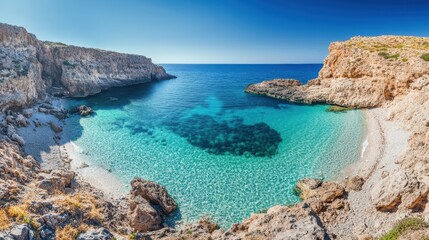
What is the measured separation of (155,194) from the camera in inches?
717

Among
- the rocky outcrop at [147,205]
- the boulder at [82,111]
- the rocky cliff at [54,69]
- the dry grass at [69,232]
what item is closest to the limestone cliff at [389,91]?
the rocky outcrop at [147,205]

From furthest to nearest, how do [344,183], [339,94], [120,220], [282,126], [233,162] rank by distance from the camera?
[339,94] < [282,126] < [233,162] < [344,183] < [120,220]

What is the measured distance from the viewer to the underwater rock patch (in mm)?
27500

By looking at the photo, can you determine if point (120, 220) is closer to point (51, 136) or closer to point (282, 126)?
point (51, 136)

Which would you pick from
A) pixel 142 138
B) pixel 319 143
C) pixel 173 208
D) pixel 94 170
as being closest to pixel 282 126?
pixel 319 143

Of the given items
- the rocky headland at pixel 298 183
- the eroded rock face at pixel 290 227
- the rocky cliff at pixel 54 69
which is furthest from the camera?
the rocky cliff at pixel 54 69

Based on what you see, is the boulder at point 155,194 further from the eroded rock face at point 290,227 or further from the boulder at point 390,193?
the boulder at point 390,193

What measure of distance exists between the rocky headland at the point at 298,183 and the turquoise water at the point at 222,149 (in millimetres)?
1860

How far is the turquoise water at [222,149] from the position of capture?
19.4 m

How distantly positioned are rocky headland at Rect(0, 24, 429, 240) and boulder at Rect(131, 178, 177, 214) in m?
0.08

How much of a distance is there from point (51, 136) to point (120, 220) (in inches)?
801

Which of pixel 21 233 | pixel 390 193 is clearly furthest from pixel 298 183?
pixel 21 233

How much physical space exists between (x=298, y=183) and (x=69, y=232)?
56.2 ft

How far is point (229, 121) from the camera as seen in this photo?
3931 cm
